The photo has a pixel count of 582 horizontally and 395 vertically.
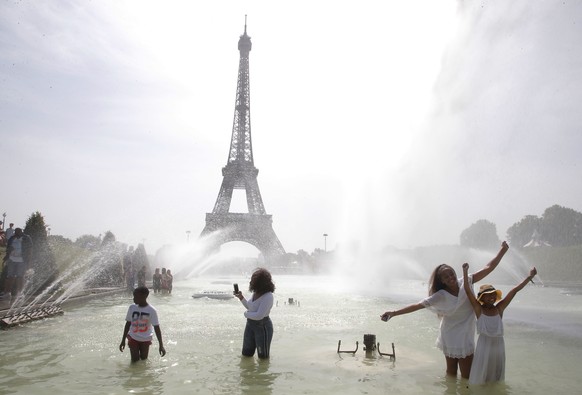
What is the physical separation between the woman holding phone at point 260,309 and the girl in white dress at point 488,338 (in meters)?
3.30

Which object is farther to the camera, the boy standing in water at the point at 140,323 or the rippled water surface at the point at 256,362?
the boy standing in water at the point at 140,323

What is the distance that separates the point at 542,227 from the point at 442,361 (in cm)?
11010

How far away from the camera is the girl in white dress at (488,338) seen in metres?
5.95

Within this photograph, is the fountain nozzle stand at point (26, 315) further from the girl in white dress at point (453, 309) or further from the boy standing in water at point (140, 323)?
the girl in white dress at point (453, 309)

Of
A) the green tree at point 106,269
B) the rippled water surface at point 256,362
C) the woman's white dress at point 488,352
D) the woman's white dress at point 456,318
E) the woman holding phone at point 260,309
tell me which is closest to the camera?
the woman's white dress at point 488,352

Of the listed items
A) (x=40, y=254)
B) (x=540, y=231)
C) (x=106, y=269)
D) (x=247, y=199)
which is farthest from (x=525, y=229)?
(x=40, y=254)

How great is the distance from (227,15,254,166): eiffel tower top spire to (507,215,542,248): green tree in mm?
70588

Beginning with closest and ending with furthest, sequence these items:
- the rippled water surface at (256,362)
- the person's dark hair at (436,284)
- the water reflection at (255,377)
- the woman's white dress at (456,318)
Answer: the woman's white dress at (456,318), the person's dark hair at (436,284), the water reflection at (255,377), the rippled water surface at (256,362)

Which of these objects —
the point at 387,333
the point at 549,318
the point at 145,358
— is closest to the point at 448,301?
the point at 145,358

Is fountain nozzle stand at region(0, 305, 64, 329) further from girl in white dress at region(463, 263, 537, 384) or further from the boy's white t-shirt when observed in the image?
girl in white dress at region(463, 263, 537, 384)

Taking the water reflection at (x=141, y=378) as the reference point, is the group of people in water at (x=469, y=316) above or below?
above

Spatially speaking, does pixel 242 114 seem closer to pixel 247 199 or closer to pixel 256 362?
pixel 247 199

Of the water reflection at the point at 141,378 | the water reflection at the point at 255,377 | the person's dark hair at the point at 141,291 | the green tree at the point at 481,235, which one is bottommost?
the water reflection at the point at 255,377

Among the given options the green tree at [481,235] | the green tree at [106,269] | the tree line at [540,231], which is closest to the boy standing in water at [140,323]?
the green tree at [106,269]
